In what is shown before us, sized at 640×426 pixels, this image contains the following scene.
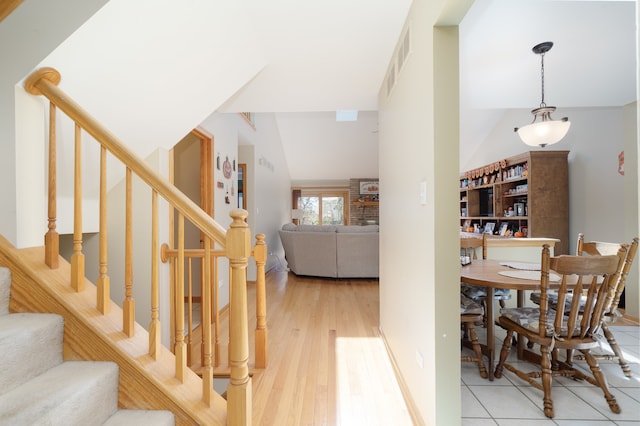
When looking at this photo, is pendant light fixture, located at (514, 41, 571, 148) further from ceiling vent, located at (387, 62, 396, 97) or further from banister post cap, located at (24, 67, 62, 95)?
banister post cap, located at (24, 67, 62, 95)

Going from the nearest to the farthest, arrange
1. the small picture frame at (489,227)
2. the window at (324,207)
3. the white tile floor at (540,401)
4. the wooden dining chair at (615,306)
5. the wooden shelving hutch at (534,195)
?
the white tile floor at (540,401), the wooden dining chair at (615,306), the wooden shelving hutch at (534,195), the small picture frame at (489,227), the window at (324,207)

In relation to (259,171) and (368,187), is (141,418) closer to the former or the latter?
(259,171)

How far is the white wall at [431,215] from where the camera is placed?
1.36 meters

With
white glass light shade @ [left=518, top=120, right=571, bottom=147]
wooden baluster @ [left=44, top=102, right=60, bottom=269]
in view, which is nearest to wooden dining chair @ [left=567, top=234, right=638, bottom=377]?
white glass light shade @ [left=518, top=120, right=571, bottom=147]

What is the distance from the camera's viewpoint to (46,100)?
1.44 meters

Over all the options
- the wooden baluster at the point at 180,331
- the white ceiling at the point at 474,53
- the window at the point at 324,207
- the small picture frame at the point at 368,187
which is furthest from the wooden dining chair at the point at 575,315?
the window at the point at 324,207

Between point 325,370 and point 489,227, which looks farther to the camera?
point 489,227

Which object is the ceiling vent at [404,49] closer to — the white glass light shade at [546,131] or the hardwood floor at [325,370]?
the white glass light shade at [546,131]

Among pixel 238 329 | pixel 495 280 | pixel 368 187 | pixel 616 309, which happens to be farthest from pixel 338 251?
pixel 368 187

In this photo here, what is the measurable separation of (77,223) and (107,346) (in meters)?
0.58

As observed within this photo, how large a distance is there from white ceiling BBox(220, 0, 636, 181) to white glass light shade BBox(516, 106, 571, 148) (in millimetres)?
433

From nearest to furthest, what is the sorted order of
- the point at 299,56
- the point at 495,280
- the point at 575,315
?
1. the point at 575,315
2. the point at 495,280
3. the point at 299,56

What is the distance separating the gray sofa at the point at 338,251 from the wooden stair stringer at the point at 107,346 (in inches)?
149

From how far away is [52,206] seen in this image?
1341 mm
